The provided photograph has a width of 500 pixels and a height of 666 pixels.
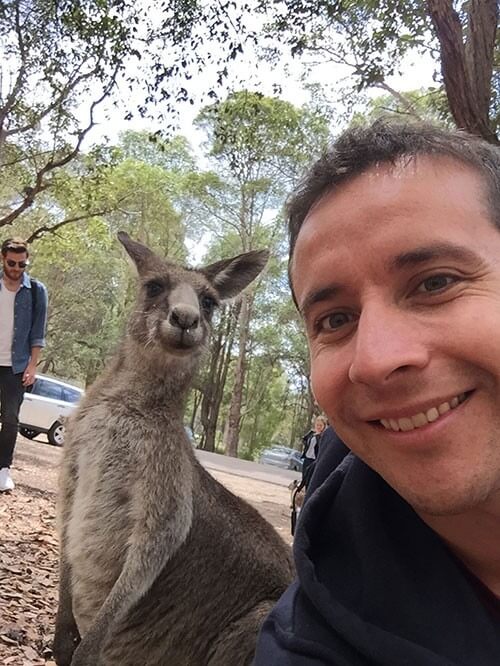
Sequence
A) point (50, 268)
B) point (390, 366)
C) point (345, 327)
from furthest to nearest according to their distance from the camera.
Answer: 1. point (50, 268)
2. point (345, 327)
3. point (390, 366)

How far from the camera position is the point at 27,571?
4215mm

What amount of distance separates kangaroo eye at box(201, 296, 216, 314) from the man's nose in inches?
95.6

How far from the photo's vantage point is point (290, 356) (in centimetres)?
3472

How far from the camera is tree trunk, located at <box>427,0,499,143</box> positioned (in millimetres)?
4973

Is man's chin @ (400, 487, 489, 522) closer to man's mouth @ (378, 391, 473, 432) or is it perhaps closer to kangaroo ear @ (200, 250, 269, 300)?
man's mouth @ (378, 391, 473, 432)

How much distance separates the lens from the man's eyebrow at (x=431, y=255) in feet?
4.01

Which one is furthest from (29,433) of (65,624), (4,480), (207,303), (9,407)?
(65,624)

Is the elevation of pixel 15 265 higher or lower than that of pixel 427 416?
higher

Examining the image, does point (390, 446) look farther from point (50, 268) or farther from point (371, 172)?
point (50, 268)

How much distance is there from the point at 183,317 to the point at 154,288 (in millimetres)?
412

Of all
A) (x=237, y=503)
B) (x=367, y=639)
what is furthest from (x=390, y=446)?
(x=237, y=503)

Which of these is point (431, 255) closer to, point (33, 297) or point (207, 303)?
point (207, 303)

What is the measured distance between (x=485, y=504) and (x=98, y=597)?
2.00 meters

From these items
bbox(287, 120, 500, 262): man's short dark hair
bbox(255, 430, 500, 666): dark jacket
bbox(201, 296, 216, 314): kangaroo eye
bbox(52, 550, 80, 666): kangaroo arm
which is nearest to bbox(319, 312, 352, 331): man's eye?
bbox(287, 120, 500, 262): man's short dark hair
